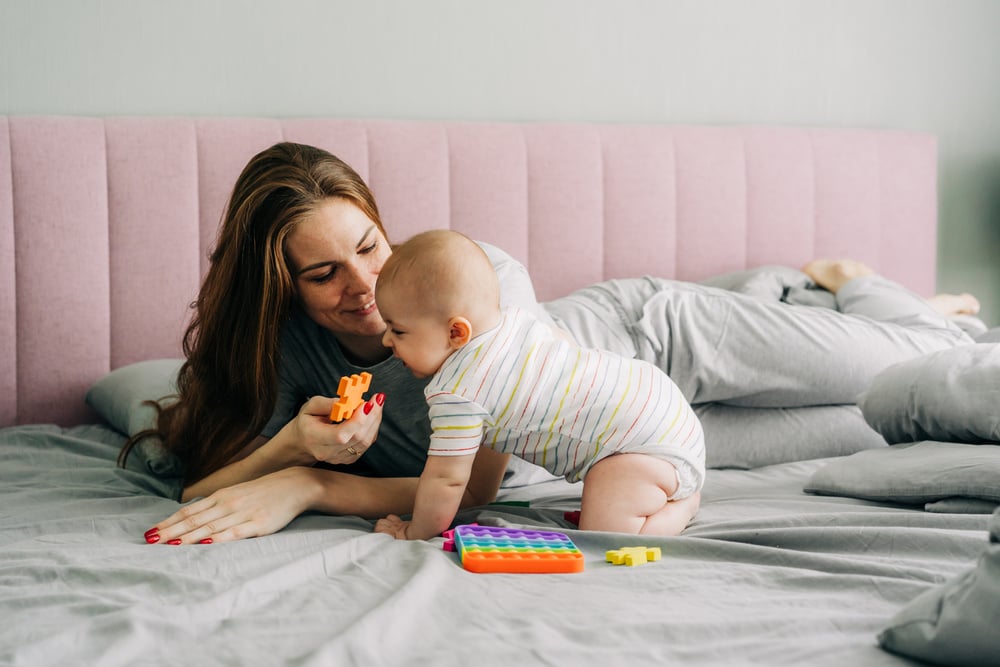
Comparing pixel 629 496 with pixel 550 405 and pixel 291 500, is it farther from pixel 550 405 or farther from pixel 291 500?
pixel 291 500

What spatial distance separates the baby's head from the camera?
1262 millimetres

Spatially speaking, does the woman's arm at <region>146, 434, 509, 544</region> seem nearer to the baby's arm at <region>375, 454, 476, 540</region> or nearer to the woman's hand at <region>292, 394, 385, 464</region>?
the woman's hand at <region>292, 394, 385, 464</region>

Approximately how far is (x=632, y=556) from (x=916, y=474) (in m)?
0.49

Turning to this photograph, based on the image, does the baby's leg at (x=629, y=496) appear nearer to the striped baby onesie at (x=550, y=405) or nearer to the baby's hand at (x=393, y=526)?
the striped baby onesie at (x=550, y=405)

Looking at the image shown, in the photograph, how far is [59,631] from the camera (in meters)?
0.95

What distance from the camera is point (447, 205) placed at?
7.50ft

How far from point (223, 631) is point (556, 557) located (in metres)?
0.40

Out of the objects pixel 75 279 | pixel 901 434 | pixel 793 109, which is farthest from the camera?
pixel 793 109

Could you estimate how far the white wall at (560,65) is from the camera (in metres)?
2.19

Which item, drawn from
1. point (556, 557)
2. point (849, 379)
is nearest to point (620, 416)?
point (556, 557)

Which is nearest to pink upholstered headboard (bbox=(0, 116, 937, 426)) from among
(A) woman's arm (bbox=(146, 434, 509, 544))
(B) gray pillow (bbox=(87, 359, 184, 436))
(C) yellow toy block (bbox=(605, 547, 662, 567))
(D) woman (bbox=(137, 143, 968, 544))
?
(B) gray pillow (bbox=(87, 359, 184, 436))

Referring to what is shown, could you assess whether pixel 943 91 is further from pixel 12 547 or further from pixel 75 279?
pixel 12 547

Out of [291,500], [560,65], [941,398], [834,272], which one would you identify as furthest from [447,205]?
[941,398]

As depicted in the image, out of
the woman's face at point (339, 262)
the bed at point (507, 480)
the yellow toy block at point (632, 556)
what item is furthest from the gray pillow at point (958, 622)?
the woman's face at point (339, 262)
